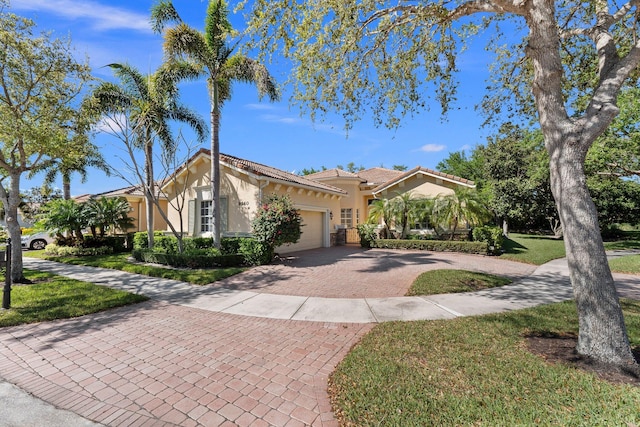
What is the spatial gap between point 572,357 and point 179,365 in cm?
540

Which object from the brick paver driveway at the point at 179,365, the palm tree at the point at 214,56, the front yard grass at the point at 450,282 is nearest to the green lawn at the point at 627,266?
the front yard grass at the point at 450,282

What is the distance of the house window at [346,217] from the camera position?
22.0m

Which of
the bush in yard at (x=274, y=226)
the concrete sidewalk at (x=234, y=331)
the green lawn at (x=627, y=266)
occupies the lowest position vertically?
the green lawn at (x=627, y=266)

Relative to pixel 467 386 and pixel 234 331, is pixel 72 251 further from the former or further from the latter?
pixel 467 386

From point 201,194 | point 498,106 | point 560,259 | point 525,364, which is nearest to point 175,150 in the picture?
point 201,194

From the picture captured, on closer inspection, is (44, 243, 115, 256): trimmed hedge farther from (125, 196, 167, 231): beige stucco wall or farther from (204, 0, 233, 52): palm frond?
(204, 0, 233, 52): palm frond

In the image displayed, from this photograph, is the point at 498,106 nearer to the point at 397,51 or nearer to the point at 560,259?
the point at 397,51

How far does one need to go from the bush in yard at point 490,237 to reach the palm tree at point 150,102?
15656 millimetres

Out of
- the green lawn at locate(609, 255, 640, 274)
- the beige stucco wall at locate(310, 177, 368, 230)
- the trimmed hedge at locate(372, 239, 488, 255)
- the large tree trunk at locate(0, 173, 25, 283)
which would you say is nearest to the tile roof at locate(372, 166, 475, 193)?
the beige stucco wall at locate(310, 177, 368, 230)

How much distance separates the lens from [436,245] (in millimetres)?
15695

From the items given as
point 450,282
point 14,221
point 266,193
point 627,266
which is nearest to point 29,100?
point 14,221

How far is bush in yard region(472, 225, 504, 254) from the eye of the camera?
14.9 m

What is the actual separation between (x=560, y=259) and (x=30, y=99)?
22139mm

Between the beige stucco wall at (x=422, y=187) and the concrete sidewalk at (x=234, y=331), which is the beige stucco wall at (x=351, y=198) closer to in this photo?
the beige stucco wall at (x=422, y=187)
